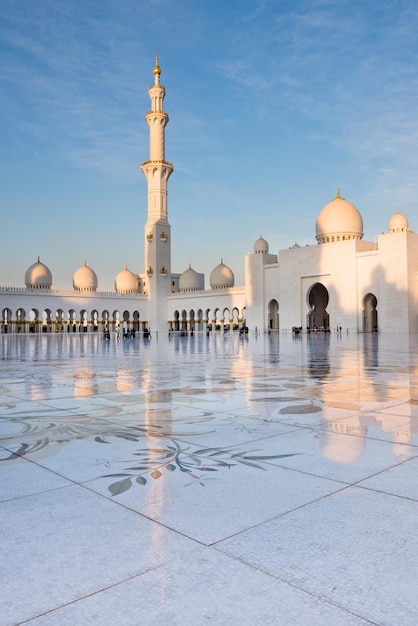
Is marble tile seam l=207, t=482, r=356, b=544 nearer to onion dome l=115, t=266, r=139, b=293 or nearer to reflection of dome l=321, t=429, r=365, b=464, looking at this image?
reflection of dome l=321, t=429, r=365, b=464

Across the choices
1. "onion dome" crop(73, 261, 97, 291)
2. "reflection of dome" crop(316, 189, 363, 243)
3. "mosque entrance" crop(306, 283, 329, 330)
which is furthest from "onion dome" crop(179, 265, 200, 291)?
"reflection of dome" crop(316, 189, 363, 243)

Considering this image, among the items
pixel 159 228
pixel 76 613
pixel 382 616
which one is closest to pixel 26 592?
pixel 76 613

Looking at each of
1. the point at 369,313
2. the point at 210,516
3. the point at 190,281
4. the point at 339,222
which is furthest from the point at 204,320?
the point at 210,516

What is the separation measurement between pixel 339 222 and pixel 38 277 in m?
23.3

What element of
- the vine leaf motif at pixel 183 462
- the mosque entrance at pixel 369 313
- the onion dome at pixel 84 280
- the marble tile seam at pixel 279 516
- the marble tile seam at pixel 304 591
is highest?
the onion dome at pixel 84 280

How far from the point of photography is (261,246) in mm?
38500

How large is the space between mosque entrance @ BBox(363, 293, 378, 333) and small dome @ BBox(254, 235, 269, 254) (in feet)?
28.7

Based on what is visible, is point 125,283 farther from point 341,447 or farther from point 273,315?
point 341,447

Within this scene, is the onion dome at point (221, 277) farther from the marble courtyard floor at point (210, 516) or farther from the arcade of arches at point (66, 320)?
the marble courtyard floor at point (210, 516)

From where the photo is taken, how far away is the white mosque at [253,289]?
2984 centimetres

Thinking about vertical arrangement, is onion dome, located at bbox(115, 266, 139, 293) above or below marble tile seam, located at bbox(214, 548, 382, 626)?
above

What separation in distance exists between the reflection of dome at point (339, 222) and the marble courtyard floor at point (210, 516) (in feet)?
104

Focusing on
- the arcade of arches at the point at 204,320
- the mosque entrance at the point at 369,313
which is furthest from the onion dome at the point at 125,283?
the mosque entrance at the point at 369,313

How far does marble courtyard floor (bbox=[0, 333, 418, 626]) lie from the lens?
1199 millimetres
